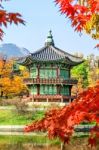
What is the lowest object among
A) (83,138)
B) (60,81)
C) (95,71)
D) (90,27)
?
(83,138)

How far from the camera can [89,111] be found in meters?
6.98

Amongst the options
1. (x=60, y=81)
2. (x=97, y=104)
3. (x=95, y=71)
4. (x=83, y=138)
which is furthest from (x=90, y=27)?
(x=95, y=71)

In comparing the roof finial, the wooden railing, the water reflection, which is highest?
the roof finial

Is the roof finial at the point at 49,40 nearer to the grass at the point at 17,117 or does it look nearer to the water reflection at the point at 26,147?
the grass at the point at 17,117

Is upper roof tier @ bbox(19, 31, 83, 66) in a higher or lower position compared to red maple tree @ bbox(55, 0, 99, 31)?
higher

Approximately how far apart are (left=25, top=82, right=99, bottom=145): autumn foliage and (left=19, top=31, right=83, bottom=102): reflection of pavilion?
124ft

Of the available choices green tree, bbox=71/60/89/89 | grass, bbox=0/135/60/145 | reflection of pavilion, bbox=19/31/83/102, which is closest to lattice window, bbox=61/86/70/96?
reflection of pavilion, bbox=19/31/83/102

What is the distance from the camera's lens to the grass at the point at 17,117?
3291 cm

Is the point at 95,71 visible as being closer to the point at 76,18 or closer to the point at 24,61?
the point at 24,61

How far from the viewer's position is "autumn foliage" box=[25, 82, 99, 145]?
6832 millimetres

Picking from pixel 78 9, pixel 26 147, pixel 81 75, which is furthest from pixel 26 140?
pixel 81 75

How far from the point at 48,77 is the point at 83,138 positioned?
19797 millimetres

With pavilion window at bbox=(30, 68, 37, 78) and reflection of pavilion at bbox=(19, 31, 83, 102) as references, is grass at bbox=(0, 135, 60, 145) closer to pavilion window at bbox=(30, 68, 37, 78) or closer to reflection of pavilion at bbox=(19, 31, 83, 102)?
reflection of pavilion at bbox=(19, 31, 83, 102)

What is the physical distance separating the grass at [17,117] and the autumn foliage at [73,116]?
82.6ft
